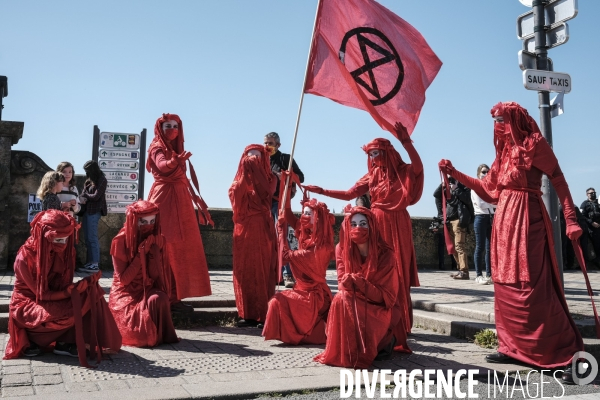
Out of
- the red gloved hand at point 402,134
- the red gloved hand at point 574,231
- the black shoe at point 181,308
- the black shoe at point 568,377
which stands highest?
the red gloved hand at point 402,134

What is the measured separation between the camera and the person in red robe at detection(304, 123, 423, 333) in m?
5.99

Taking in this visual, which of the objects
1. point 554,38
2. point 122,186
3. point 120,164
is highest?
point 120,164

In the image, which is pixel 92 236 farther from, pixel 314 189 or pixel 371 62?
pixel 371 62

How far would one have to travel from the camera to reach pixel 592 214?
14.3 m

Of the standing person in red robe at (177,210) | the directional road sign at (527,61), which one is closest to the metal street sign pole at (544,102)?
the directional road sign at (527,61)

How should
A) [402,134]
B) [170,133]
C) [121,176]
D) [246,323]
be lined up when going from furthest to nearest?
[121,176] → [246,323] → [170,133] → [402,134]

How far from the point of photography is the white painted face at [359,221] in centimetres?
516

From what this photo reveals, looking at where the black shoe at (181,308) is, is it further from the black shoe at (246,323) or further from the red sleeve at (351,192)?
the red sleeve at (351,192)

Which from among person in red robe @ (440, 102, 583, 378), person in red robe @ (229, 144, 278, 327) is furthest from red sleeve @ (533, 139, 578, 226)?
person in red robe @ (229, 144, 278, 327)

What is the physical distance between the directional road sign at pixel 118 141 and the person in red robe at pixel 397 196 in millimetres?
9551

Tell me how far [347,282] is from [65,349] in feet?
7.60

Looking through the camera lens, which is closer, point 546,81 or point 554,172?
point 554,172

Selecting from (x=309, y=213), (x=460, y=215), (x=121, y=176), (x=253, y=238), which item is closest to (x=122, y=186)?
(x=121, y=176)

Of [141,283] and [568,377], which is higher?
[141,283]
